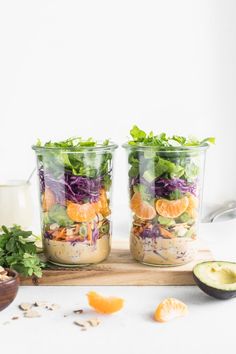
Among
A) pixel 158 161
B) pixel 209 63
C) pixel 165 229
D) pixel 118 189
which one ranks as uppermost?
pixel 209 63

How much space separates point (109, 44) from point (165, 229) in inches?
58.4

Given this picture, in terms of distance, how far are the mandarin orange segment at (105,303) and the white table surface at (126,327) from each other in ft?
0.06

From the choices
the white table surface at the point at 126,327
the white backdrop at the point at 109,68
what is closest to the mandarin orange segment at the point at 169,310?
the white table surface at the point at 126,327

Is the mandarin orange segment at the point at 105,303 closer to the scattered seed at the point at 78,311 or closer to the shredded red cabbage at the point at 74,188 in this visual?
the scattered seed at the point at 78,311

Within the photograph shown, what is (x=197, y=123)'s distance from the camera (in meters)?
3.10

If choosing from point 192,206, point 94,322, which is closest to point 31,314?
point 94,322

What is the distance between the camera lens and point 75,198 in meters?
1.67

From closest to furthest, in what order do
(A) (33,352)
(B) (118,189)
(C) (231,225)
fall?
(A) (33,352)
(C) (231,225)
(B) (118,189)

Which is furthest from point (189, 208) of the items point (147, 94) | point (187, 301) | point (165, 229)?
point (147, 94)

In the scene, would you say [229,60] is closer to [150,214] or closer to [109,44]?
[109,44]

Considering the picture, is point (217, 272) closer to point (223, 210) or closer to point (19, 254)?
point (19, 254)

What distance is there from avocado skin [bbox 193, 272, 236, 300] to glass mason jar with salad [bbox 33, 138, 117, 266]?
0.33 meters

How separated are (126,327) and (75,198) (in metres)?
0.41

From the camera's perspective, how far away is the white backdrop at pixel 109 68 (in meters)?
2.89
